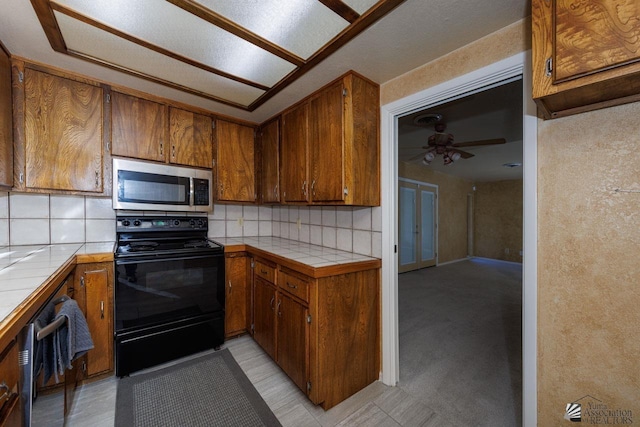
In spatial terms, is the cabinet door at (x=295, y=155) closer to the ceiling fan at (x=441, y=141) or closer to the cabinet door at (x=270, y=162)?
the cabinet door at (x=270, y=162)

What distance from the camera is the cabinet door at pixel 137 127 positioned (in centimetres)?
198

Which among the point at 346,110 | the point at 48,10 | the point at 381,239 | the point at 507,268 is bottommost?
the point at 507,268

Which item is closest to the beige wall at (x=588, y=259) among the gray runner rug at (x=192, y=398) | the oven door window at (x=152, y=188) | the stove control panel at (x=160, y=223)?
the gray runner rug at (x=192, y=398)

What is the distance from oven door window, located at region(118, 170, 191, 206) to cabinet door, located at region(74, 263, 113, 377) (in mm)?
598

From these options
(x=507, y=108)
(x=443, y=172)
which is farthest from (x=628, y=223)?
(x=443, y=172)

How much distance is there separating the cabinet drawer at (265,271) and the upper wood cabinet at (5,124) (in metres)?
1.68

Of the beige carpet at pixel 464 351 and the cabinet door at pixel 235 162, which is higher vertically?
the cabinet door at pixel 235 162

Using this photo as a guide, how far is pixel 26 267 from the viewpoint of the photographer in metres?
1.28

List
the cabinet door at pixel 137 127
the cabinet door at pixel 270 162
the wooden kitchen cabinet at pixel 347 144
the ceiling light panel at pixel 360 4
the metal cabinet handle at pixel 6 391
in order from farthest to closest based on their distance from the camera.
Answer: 1. the cabinet door at pixel 270 162
2. the cabinet door at pixel 137 127
3. the wooden kitchen cabinet at pixel 347 144
4. the ceiling light panel at pixel 360 4
5. the metal cabinet handle at pixel 6 391

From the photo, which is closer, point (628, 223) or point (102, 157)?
point (628, 223)

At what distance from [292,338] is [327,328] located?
1.06 ft

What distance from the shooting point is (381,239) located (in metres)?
1.82

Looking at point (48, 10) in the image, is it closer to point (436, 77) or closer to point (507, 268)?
point (436, 77)

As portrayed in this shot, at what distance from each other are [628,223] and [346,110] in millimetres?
1468
